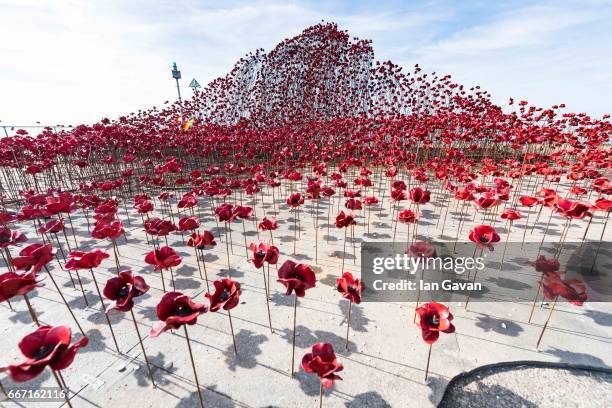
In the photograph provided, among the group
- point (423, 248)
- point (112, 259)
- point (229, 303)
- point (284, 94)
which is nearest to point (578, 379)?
point (423, 248)

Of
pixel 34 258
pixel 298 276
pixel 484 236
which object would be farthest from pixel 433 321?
pixel 34 258

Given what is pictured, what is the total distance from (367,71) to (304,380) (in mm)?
26085

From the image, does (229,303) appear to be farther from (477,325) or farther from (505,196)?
(505,196)

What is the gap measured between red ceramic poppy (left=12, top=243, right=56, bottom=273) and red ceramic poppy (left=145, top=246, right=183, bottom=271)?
968 millimetres

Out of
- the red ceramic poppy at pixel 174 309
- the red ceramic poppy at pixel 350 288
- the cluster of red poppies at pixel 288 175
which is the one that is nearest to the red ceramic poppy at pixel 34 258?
the cluster of red poppies at pixel 288 175

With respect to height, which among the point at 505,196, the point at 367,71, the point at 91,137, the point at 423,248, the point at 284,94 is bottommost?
the point at 423,248

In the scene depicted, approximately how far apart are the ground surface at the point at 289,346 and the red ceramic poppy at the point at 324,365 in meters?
0.94

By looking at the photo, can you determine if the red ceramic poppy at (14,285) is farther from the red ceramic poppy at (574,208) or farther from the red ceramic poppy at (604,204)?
the red ceramic poppy at (604,204)

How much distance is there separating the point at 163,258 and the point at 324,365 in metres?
2.32

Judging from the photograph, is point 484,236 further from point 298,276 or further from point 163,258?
point 163,258

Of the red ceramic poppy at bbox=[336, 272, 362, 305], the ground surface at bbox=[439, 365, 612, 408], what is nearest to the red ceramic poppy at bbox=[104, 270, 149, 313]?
the red ceramic poppy at bbox=[336, 272, 362, 305]

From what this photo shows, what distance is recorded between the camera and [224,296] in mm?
2875

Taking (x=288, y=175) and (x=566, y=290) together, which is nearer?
(x=566, y=290)

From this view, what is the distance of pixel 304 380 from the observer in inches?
129
